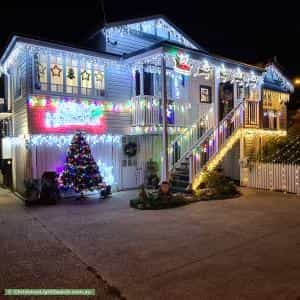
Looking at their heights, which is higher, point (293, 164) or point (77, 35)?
point (77, 35)

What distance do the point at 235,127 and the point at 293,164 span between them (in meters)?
2.92

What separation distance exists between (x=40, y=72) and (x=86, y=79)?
69.6 inches

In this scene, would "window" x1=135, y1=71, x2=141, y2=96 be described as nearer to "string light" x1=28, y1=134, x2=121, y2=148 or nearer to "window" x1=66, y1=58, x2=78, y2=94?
"string light" x1=28, y1=134, x2=121, y2=148

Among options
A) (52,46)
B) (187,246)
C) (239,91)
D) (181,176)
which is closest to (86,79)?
(52,46)

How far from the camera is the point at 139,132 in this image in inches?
529

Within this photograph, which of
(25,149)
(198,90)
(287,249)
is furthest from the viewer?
(198,90)

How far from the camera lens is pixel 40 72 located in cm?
1136

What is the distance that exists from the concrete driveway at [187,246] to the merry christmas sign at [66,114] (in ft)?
10.0

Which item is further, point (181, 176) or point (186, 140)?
point (186, 140)

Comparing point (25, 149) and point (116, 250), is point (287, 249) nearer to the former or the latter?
point (116, 250)

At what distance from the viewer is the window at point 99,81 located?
1259 centimetres

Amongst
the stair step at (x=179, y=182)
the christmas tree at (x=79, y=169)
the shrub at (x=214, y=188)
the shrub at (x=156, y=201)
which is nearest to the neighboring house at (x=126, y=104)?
the stair step at (x=179, y=182)

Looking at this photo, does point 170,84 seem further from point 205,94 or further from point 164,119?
point 164,119

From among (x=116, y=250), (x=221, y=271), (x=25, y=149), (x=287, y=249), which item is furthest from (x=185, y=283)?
(x=25, y=149)
